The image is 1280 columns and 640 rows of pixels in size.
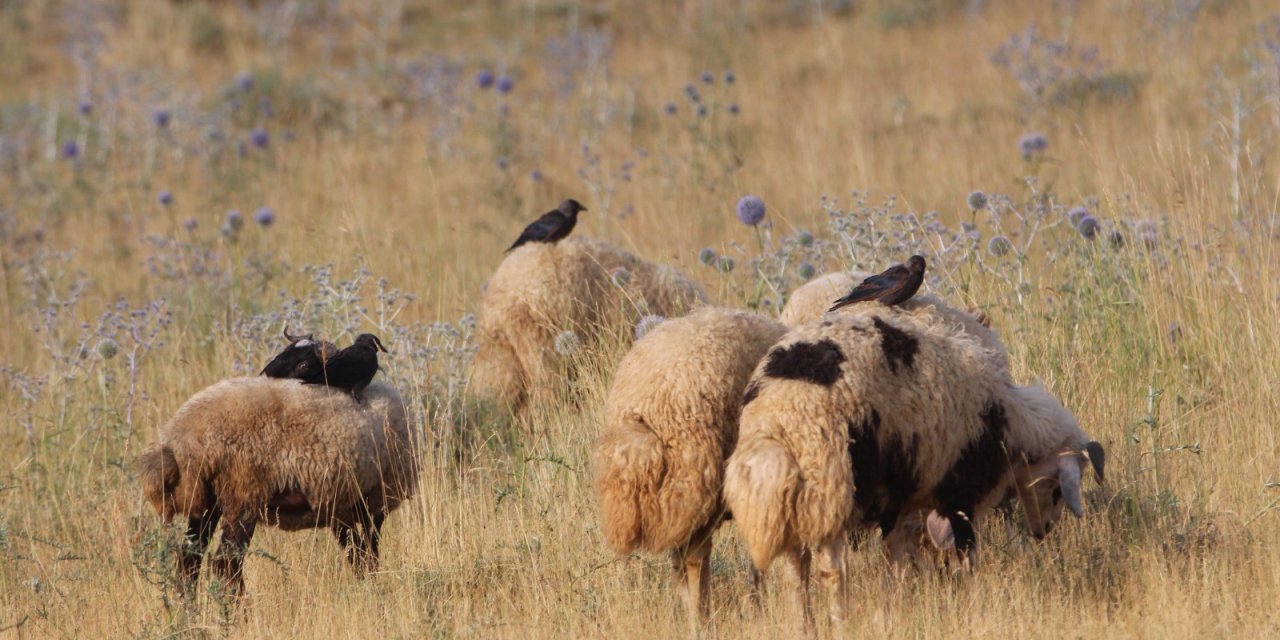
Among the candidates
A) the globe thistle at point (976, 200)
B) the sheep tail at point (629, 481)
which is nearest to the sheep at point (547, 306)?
the globe thistle at point (976, 200)

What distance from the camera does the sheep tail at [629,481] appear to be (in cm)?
552

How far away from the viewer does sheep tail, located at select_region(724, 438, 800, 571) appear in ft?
16.8

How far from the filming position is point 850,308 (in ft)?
21.1

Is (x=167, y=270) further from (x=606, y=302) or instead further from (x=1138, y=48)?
(x=1138, y=48)

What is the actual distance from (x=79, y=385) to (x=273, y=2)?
591 inches

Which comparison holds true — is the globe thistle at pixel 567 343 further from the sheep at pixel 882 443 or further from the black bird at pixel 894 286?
the sheep at pixel 882 443

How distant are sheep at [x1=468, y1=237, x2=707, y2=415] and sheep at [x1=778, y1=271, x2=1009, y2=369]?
128 cm

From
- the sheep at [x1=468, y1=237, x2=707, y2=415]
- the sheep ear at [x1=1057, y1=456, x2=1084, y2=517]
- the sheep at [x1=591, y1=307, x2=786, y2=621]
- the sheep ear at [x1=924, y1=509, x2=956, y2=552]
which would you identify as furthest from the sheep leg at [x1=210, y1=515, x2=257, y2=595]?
the sheep ear at [x1=1057, y1=456, x2=1084, y2=517]

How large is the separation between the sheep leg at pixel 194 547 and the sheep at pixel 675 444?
178 centimetres

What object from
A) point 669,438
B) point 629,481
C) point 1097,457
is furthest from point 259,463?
point 1097,457

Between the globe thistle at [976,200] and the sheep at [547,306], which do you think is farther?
the globe thistle at [976,200]

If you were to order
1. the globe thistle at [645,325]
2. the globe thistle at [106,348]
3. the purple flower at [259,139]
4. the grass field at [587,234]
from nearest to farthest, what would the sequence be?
the grass field at [587,234], the globe thistle at [645,325], the globe thistle at [106,348], the purple flower at [259,139]

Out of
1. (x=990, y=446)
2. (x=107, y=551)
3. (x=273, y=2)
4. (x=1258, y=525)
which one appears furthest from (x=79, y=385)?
(x=273, y=2)

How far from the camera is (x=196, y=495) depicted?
247 inches
